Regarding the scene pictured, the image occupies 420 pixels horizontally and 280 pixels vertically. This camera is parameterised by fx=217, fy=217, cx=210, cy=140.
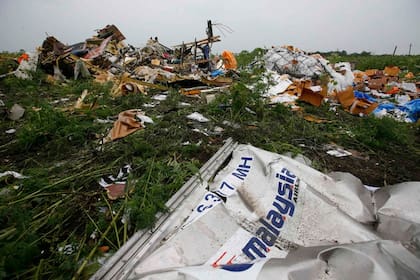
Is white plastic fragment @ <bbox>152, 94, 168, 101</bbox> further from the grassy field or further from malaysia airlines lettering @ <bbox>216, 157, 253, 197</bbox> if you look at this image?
malaysia airlines lettering @ <bbox>216, 157, 253, 197</bbox>

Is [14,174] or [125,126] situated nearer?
[14,174]

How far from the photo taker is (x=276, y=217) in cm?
150

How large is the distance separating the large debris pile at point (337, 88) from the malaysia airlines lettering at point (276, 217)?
2.50 metres

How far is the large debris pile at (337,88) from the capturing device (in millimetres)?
4316

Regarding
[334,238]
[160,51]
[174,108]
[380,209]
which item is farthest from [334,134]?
[160,51]

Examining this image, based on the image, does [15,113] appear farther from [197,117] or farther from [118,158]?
[197,117]

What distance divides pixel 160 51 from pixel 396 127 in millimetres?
9241

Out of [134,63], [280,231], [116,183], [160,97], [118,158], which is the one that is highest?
[134,63]

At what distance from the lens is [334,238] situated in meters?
1.39

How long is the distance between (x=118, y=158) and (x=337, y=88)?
6.47m

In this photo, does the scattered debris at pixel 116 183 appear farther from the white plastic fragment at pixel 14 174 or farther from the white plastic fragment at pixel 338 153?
the white plastic fragment at pixel 338 153

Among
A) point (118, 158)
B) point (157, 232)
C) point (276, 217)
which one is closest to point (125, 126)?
point (118, 158)

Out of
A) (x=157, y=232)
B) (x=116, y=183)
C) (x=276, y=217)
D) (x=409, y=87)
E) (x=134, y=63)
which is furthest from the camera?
(x=134, y=63)

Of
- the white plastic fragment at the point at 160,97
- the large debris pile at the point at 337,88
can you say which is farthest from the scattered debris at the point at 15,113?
the large debris pile at the point at 337,88
